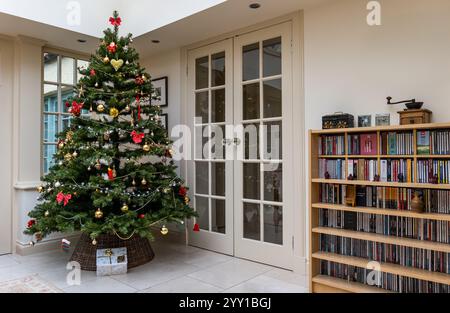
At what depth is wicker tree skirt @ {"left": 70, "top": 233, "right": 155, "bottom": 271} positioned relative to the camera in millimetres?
3066

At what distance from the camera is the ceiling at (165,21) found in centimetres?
295

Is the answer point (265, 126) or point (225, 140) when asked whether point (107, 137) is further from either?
point (265, 126)

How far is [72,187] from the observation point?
289cm

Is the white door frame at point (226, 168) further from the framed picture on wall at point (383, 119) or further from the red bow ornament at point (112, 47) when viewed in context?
the framed picture on wall at point (383, 119)

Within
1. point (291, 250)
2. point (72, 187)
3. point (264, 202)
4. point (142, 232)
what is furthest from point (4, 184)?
point (291, 250)

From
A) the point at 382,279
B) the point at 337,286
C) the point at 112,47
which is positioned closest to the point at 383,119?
the point at 382,279

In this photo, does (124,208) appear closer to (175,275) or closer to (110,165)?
(110,165)

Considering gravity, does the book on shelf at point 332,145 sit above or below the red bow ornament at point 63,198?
above

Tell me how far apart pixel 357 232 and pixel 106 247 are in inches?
85.6

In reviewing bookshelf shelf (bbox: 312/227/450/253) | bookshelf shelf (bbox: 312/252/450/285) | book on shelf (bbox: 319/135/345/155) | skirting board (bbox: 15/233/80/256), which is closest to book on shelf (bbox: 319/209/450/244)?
→ bookshelf shelf (bbox: 312/227/450/253)

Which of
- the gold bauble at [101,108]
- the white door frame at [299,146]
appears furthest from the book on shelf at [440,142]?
the gold bauble at [101,108]

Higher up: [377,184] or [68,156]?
[68,156]

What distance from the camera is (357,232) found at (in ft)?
8.05

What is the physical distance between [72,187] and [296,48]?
2.34 meters
